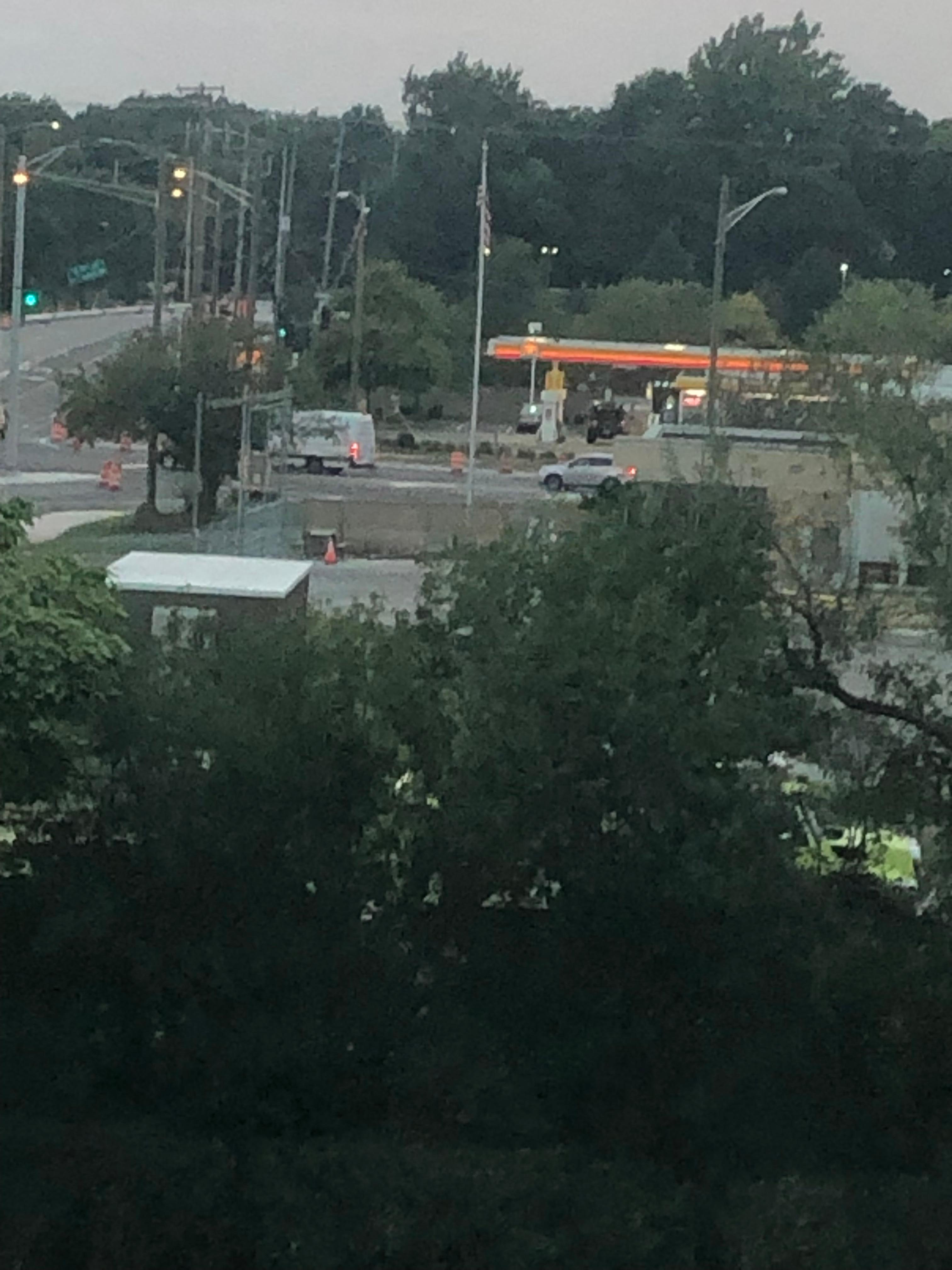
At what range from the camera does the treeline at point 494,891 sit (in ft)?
17.7

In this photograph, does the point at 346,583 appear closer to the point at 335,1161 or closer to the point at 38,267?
the point at 335,1161

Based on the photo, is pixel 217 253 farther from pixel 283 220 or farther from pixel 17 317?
pixel 17 317

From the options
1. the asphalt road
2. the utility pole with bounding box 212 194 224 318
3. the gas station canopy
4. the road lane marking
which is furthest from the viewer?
the gas station canopy

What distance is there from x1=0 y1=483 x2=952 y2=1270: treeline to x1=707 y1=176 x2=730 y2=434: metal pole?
170 inches

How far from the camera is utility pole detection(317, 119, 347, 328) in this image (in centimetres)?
2072

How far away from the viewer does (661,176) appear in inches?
663

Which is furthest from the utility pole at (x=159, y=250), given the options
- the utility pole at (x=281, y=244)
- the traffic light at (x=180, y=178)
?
the utility pole at (x=281, y=244)

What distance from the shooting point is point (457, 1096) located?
5391 mm

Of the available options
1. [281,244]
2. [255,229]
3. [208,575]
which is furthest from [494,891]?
[281,244]

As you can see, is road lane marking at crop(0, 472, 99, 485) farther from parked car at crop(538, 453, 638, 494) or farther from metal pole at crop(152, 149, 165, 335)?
parked car at crop(538, 453, 638, 494)

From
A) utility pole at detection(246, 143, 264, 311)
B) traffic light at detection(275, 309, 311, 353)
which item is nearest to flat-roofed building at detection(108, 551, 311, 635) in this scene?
utility pole at detection(246, 143, 264, 311)

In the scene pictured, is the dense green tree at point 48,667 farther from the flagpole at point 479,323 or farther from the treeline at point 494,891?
the flagpole at point 479,323

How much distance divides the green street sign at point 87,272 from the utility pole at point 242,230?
139 centimetres

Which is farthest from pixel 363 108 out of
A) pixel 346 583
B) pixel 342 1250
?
pixel 342 1250
